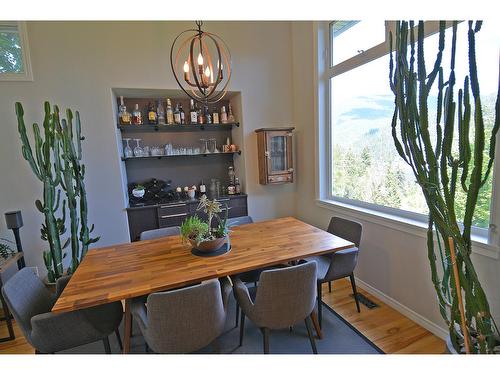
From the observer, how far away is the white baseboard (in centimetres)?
200

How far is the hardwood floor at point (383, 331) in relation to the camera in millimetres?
1918

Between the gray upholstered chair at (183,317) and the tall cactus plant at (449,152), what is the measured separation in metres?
1.33

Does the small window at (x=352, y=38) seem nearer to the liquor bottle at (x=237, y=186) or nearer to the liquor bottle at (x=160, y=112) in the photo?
the liquor bottle at (x=237, y=186)

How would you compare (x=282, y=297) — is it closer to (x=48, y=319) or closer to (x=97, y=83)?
(x=48, y=319)

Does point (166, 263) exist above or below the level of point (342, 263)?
above

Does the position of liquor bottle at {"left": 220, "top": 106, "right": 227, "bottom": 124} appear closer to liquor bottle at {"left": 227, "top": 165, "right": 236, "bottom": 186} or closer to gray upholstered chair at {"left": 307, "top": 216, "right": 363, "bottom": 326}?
liquor bottle at {"left": 227, "top": 165, "right": 236, "bottom": 186}

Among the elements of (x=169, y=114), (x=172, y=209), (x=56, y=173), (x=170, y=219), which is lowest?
(x=170, y=219)

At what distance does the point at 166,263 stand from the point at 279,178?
2.09 m

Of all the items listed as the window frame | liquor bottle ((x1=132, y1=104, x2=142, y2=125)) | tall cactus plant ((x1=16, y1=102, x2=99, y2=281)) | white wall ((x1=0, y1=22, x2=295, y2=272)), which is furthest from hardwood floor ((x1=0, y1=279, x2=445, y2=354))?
liquor bottle ((x1=132, y1=104, x2=142, y2=125))

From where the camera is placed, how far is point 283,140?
3.54m

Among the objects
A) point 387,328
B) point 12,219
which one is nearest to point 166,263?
point 12,219

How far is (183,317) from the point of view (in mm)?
1395

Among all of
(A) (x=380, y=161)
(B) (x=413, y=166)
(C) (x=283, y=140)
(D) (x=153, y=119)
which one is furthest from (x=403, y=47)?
(D) (x=153, y=119)

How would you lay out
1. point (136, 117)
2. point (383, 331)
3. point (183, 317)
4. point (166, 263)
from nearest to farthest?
point (183, 317)
point (166, 263)
point (383, 331)
point (136, 117)
